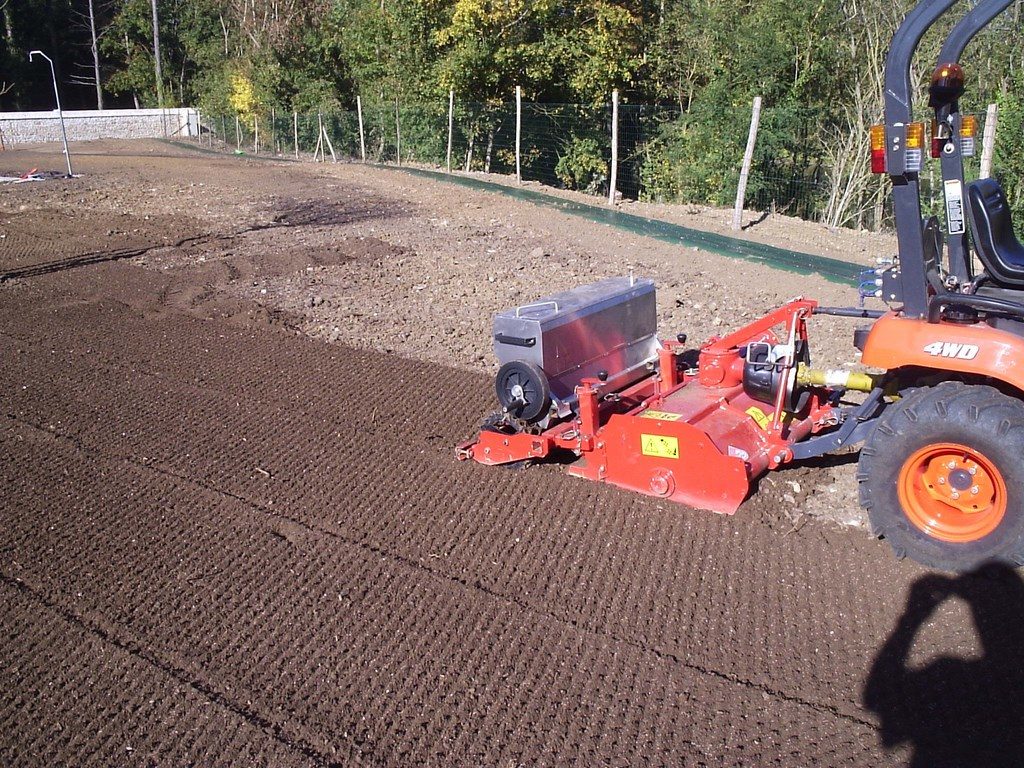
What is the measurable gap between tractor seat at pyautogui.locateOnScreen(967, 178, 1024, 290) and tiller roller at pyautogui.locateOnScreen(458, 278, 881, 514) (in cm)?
78

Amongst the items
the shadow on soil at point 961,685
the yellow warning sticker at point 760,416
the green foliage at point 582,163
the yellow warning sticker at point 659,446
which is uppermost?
the green foliage at point 582,163

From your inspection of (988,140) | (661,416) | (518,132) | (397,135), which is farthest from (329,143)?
(661,416)

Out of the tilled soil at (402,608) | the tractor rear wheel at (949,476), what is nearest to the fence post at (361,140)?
the tilled soil at (402,608)

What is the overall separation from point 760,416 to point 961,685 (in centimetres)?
183

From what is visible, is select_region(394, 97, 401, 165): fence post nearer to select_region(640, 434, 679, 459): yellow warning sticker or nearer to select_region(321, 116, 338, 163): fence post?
select_region(321, 116, 338, 163): fence post

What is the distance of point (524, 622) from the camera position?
380cm

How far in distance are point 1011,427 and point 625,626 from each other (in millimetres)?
1769

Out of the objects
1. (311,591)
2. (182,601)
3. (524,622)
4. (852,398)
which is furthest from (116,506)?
(852,398)

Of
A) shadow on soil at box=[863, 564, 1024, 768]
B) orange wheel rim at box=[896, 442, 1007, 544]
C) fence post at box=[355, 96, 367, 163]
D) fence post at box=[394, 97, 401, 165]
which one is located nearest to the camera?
shadow on soil at box=[863, 564, 1024, 768]

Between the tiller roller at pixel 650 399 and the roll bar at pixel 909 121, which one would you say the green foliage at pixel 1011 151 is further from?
the roll bar at pixel 909 121

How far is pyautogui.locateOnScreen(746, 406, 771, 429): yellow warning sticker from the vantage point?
4.83m

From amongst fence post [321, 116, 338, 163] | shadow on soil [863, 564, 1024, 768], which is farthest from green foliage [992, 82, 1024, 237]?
fence post [321, 116, 338, 163]

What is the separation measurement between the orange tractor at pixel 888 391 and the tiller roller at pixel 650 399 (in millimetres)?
11

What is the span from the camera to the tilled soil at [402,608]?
317 centimetres
